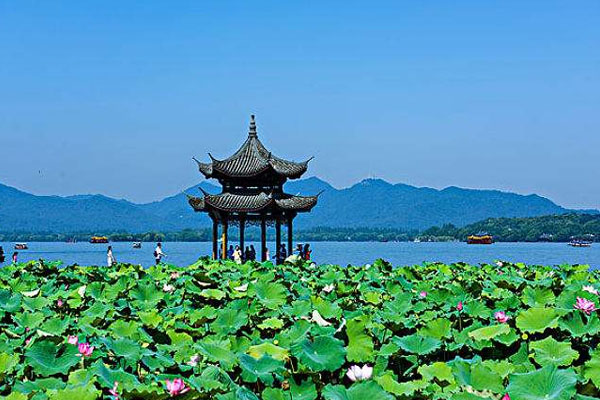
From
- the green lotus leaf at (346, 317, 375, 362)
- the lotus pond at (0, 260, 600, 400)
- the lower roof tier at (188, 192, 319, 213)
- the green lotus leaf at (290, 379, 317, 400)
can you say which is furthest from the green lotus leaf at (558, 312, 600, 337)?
the lower roof tier at (188, 192, 319, 213)

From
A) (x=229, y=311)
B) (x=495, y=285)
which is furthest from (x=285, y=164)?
(x=229, y=311)

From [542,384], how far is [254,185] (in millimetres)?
24306

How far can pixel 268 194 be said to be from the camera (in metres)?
26.5

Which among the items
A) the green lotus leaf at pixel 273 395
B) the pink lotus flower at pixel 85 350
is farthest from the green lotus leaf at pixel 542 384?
the pink lotus flower at pixel 85 350

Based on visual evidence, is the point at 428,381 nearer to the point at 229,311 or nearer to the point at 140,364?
the point at 140,364

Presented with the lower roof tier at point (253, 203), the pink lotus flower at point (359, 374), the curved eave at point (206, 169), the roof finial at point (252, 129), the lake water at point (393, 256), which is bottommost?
the lake water at point (393, 256)

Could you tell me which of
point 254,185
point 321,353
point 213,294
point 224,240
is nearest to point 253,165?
point 254,185

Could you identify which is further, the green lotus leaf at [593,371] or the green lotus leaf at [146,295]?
the green lotus leaf at [146,295]

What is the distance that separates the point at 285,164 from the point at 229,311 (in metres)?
22.2

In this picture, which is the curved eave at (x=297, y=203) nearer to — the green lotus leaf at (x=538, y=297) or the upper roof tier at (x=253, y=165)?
the upper roof tier at (x=253, y=165)

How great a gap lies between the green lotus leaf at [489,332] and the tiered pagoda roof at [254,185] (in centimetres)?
2139

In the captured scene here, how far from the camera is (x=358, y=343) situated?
3.92 metres

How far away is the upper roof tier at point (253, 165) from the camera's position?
2633cm

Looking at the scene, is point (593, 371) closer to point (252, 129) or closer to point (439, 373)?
point (439, 373)
